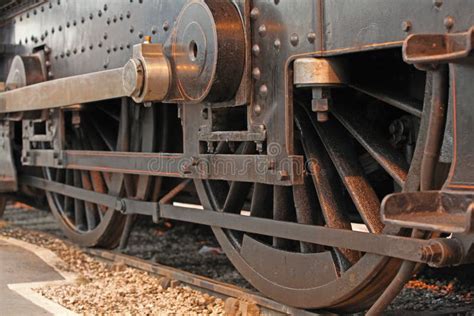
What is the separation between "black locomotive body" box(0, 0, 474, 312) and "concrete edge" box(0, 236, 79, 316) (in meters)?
0.71

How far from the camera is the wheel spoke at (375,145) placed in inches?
130

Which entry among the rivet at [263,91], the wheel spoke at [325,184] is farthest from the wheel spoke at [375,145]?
the rivet at [263,91]

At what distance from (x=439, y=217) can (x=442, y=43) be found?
0.57 meters

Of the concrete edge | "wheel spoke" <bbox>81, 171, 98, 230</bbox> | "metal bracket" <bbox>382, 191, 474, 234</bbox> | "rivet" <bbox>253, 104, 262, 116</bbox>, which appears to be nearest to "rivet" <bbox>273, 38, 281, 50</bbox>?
"rivet" <bbox>253, 104, 262, 116</bbox>

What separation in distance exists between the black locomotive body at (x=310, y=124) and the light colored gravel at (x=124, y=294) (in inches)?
17.2

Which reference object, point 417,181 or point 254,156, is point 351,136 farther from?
point 417,181

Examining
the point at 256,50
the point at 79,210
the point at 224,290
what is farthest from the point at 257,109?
the point at 79,210

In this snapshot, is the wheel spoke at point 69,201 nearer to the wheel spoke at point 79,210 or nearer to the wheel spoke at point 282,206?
the wheel spoke at point 79,210

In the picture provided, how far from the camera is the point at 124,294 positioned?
15.5ft

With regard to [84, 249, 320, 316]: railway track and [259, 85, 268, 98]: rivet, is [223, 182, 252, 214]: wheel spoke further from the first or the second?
[259, 85, 268, 98]: rivet

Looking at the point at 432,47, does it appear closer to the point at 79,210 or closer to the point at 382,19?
the point at 382,19

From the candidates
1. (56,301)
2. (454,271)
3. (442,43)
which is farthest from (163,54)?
(454,271)

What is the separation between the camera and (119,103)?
6.17 m

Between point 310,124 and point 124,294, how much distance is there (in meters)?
1.68
